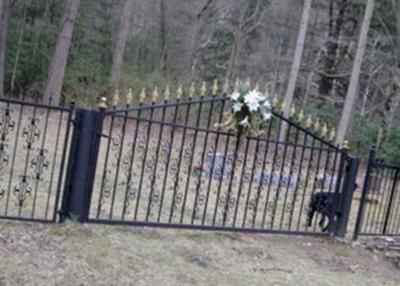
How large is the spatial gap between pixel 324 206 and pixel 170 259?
2.58 meters

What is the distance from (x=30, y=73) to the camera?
20547 mm

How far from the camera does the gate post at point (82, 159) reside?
570 cm

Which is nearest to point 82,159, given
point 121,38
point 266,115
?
point 266,115

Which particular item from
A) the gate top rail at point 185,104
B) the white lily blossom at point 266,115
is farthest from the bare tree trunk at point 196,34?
the white lily blossom at point 266,115

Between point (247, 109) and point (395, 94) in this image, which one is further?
point (395, 94)

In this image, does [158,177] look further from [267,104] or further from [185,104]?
[267,104]

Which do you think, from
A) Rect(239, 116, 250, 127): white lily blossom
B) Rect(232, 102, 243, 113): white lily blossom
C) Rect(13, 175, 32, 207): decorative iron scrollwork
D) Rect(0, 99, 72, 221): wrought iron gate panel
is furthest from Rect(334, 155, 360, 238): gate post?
Rect(13, 175, 32, 207): decorative iron scrollwork

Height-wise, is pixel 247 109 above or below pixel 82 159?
above

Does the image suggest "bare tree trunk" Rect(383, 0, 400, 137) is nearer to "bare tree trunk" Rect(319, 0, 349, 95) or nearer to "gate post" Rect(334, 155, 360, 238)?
"bare tree trunk" Rect(319, 0, 349, 95)

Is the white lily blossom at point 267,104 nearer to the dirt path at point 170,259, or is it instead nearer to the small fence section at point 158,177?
the small fence section at point 158,177

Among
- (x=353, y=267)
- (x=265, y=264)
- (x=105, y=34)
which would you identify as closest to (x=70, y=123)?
(x=265, y=264)

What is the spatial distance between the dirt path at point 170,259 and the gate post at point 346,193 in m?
0.33

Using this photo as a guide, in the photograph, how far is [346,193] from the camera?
23.9ft

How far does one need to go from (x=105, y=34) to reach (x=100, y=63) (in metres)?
1.43
